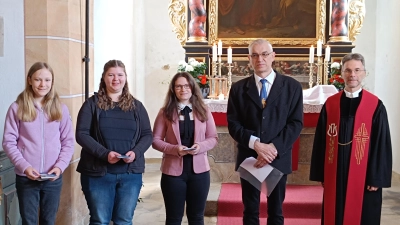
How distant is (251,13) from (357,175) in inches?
217

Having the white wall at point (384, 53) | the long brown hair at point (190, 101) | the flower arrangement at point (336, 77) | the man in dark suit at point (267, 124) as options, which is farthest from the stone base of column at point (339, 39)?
the long brown hair at point (190, 101)

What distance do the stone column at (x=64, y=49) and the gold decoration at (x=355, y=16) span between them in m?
5.46

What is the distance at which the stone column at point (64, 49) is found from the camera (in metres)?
4.01

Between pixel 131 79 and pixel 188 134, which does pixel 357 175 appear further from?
pixel 131 79

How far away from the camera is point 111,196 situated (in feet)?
10.8

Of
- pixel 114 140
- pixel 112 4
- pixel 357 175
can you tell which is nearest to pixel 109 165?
pixel 114 140

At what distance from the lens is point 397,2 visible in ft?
25.9

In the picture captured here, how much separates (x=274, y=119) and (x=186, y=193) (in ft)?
2.64

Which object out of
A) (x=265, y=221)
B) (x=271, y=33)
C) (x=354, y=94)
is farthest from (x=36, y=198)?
(x=271, y=33)

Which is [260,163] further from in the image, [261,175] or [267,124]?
[267,124]

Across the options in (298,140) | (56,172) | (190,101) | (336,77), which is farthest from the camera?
(336,77)

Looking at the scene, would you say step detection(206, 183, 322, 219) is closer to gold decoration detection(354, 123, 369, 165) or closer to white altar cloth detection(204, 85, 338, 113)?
white altar cloth detection(204, 85, 338, 113)

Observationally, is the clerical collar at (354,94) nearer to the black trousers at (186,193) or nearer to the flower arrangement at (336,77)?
the black trousers at (186,193)

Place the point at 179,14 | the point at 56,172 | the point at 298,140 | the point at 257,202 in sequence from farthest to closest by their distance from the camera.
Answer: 1. the point at 179,14
2. the point at 298,140
3. the point at 257,202
4. the point at 56,172
